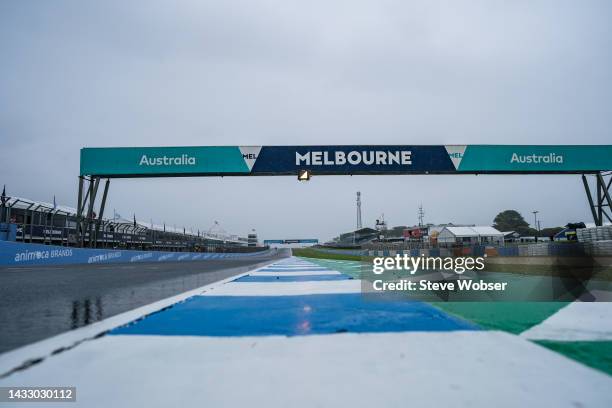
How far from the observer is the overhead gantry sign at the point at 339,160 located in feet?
42.9

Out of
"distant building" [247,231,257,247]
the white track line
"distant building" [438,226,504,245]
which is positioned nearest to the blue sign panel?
the white track line

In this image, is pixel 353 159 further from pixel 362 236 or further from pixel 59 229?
pixel 362 236

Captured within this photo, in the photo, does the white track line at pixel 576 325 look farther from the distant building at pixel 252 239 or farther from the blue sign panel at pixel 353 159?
the distant building at pixel 252 239

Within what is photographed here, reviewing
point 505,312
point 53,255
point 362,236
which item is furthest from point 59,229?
point 362,236

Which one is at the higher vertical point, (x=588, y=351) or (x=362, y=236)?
(x=588, y=351)

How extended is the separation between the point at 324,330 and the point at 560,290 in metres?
3.72

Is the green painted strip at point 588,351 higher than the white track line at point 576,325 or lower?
higher

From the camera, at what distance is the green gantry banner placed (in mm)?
13062

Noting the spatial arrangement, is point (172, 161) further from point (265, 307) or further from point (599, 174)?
point (599, 174)

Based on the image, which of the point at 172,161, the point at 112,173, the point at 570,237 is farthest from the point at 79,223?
the point at 570,237

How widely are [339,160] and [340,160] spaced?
0.04 metres

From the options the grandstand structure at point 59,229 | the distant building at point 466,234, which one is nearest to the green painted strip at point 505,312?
the grandstand structure at point 59,229

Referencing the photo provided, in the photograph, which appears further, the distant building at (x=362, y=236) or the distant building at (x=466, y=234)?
the distant building at (x=362, y=236)

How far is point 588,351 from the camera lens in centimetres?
176
